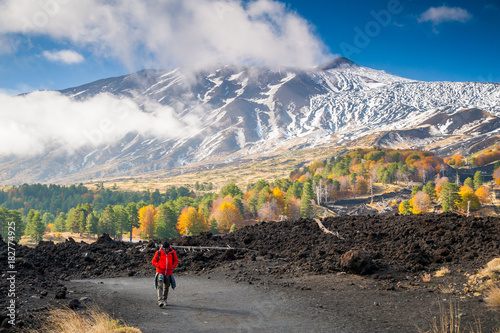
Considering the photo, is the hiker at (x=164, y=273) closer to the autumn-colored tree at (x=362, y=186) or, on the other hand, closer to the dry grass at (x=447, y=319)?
the dry grass at (x=447, y=319)

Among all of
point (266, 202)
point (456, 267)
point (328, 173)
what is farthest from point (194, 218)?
point (328, 173)

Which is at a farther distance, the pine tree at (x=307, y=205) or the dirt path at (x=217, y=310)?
the pine tree at (x=307, y=205)

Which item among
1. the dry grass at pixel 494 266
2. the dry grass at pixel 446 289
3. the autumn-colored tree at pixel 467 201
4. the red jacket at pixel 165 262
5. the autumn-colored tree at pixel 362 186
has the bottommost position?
the dry grass at pixel 446 289

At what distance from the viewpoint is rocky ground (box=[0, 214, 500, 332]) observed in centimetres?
1156

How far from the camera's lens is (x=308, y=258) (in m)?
17.4

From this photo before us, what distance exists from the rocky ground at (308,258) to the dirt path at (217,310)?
119 cm

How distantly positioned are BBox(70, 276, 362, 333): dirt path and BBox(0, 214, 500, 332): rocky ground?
3.90 ft

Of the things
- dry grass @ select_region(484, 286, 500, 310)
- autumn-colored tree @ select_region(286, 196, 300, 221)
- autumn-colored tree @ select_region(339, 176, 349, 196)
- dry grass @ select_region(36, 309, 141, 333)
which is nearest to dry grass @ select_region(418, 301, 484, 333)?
dry grass @ select_region(484, 286, 500, 310)

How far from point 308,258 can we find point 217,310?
24.2ft

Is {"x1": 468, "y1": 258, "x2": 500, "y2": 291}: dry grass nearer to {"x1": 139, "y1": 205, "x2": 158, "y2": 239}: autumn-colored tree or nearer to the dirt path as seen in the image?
the dirt path

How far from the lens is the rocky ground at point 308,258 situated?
11.6 meters

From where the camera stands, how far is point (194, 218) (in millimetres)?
80062

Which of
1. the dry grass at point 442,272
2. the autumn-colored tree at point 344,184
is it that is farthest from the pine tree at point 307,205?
the dry grass at point 442,272

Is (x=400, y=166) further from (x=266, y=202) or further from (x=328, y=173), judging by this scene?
(x=266, y=202)
